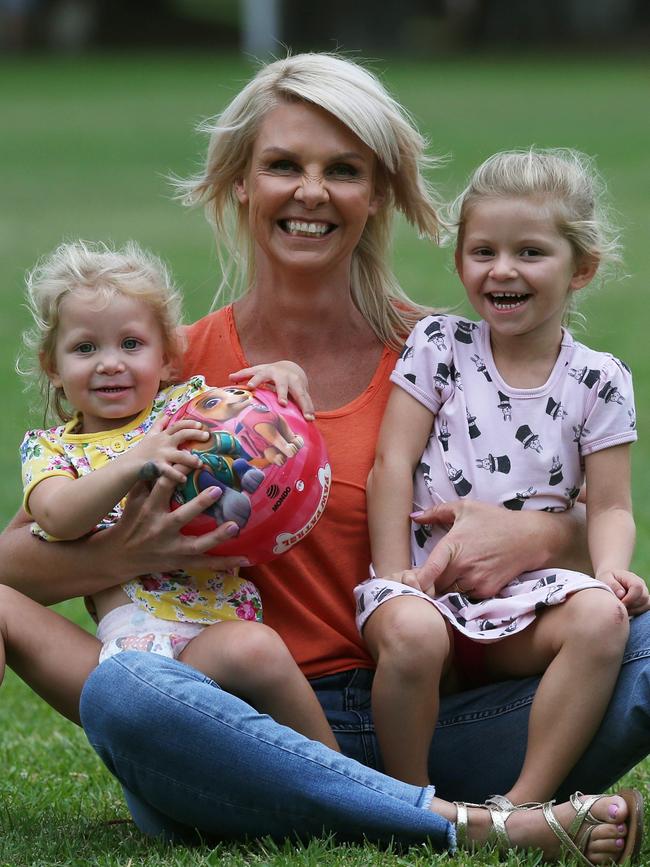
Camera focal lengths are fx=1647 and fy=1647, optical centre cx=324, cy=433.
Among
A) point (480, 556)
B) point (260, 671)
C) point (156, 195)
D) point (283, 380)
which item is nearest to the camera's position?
point (260, 671)

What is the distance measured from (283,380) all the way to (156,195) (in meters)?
20.3

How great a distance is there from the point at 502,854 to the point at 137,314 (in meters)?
1.68

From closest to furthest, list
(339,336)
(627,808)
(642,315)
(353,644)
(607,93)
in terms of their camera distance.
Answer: (627,808)
(353,644)
(339,336)
(642,315)
(607,93)

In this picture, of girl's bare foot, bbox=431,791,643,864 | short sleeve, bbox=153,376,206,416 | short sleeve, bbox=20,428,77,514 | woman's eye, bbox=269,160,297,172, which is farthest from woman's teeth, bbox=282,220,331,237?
girl's bare foot, bbox=431,791,643,864

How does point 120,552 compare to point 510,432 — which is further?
point 510,432

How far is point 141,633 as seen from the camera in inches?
162

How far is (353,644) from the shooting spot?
14.5ft

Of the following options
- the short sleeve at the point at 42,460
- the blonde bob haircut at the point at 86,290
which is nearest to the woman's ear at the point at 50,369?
the blonde bob haircut at the point at 86,290

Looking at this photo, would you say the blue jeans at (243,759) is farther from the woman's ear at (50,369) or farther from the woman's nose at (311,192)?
the woman's nose at (311,192)

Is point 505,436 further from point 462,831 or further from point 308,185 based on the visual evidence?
point 462,831

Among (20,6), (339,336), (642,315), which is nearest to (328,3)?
(20,6)

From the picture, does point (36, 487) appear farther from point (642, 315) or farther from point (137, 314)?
point (642, 315)

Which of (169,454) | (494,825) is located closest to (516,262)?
(169,454)

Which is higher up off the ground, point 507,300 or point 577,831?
point 507,300
